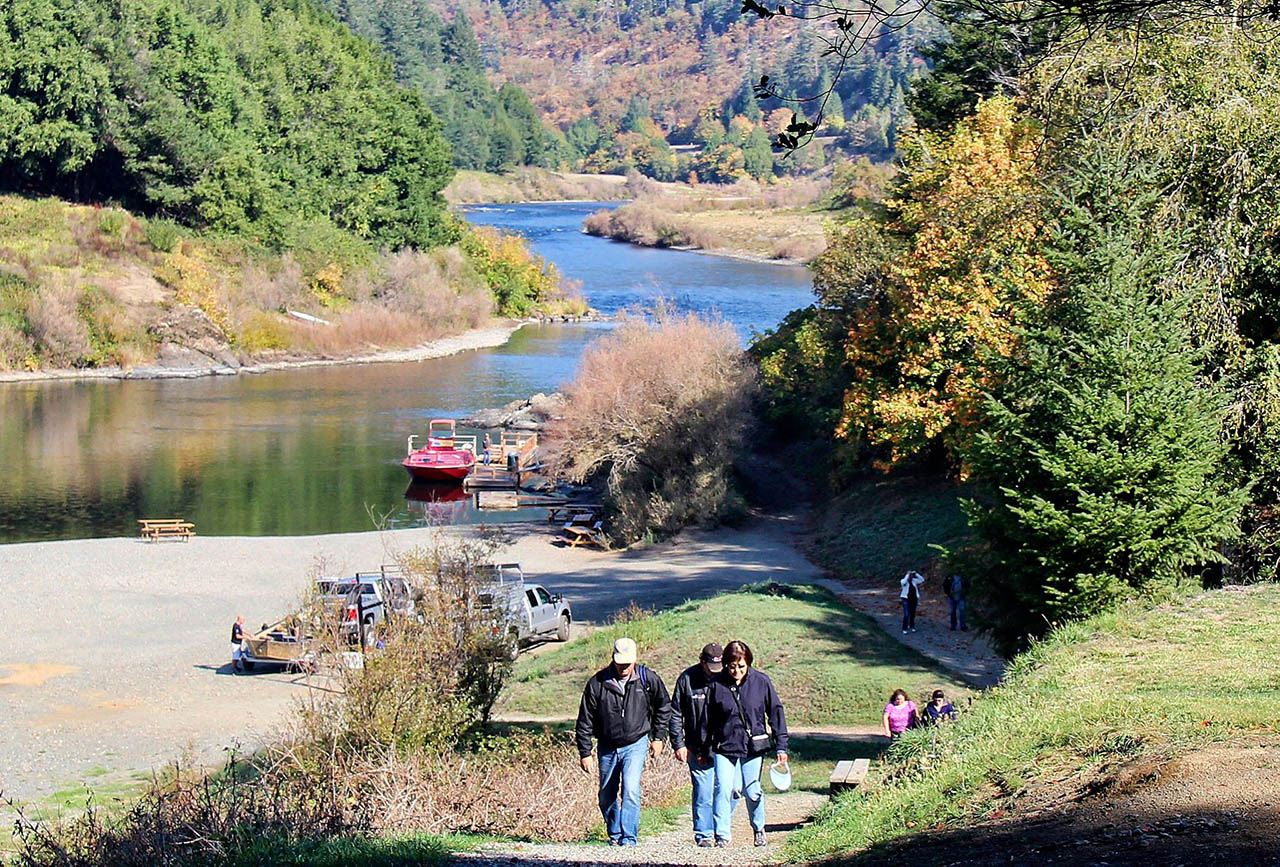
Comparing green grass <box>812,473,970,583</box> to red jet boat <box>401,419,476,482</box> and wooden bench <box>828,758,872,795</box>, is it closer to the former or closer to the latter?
red jet boat <box>401,419,476,482</box>

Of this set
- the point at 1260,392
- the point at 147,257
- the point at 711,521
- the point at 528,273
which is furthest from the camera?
the point at 528,273

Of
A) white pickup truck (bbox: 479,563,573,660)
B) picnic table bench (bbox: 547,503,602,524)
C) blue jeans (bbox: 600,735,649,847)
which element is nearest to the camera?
blue jeans (bbox: 600,735,649,847)

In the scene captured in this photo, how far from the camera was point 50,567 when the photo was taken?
3481 centimetres

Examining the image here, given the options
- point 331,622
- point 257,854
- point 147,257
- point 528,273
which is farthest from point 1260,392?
point 528,273

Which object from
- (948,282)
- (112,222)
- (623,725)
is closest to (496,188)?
(112,222)

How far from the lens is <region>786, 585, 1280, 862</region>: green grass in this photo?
32.3 ft

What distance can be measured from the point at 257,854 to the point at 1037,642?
10.1 metres

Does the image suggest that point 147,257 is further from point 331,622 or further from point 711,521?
point 331,622

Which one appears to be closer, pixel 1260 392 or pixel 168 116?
pixel 1260 392

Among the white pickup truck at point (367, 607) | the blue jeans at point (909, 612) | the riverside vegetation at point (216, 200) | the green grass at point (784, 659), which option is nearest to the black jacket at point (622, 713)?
the white pickup truck at point (367, 607)

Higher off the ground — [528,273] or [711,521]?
[528,273]

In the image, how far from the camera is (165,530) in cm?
3941

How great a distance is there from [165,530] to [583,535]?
38.9ft

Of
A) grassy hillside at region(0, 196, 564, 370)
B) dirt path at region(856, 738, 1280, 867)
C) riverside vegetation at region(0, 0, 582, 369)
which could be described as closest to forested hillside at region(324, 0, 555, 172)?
riverside vegetation at region(0, 0, 582, 369)
